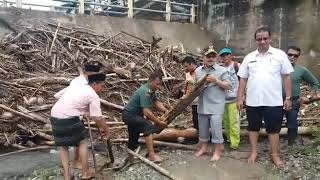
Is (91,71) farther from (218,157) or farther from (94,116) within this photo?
(218,157)

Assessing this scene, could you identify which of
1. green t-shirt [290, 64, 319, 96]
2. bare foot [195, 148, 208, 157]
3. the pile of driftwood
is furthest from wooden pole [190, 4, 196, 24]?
bare foot [195, 148, 208, 157]

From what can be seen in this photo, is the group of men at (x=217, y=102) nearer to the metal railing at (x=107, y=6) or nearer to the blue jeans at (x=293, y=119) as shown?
the blue jeans at (x=293, y=119)

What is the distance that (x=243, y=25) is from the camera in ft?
52.3

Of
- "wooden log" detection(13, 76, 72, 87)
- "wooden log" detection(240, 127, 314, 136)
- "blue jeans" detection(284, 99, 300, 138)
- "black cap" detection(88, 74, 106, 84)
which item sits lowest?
"wooden log" detection(240, 127, 314, 136)

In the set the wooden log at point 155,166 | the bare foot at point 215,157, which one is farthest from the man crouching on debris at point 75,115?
the bare foot at point 215,157

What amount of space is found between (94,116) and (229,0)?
12.5 metres

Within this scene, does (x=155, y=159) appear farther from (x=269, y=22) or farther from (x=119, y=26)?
(x=119, y=26)

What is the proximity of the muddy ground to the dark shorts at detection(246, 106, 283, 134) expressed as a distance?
0.58 m

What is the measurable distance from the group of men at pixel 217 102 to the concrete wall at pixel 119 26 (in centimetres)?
861

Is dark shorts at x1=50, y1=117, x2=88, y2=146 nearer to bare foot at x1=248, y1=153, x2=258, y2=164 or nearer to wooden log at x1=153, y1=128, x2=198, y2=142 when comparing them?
wooden log at x1=153, y1=128, x2=198, y2=142

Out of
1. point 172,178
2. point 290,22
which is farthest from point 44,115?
point 290,22

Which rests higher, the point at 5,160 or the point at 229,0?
the point at 229,0

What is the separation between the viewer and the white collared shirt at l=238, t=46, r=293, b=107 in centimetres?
584

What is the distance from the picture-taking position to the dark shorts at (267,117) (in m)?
5.89
